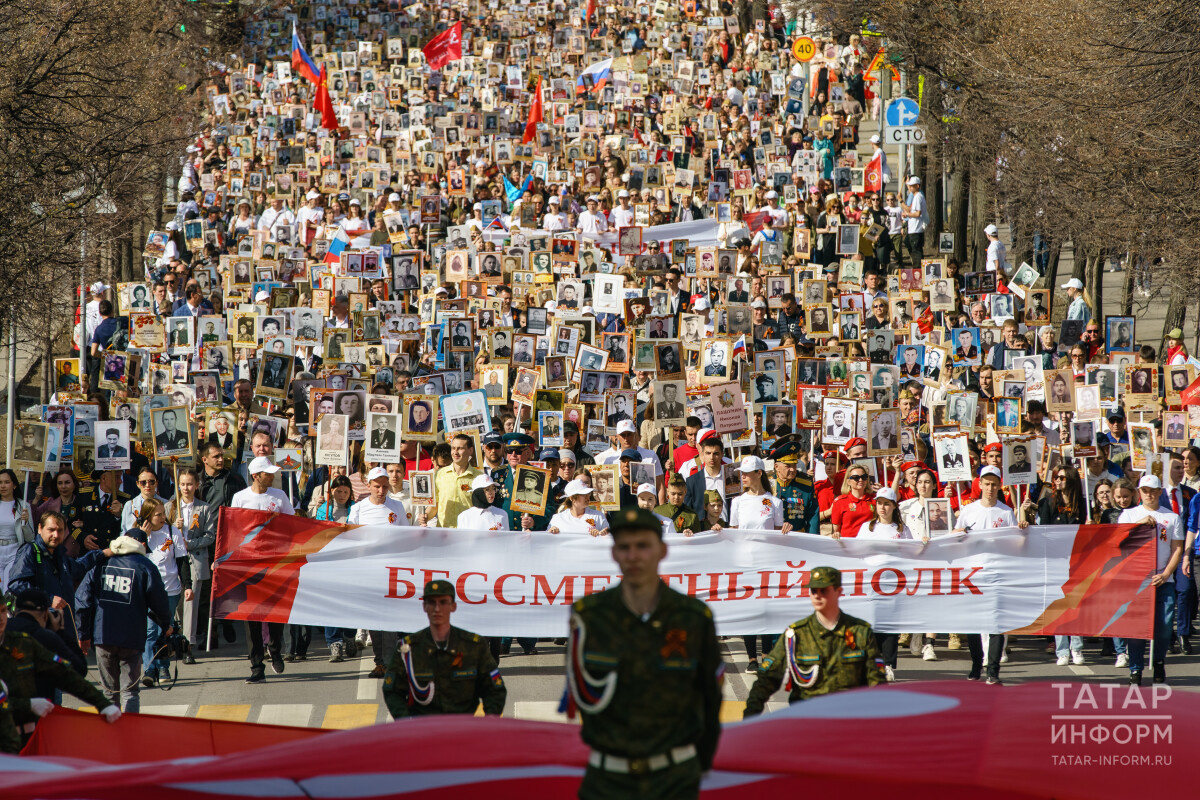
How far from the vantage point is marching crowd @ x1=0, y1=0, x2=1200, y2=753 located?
12.3m

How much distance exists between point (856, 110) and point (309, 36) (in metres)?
22.7

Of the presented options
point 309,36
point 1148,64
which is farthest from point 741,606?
point 309,36

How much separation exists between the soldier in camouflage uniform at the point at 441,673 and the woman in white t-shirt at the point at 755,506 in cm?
516

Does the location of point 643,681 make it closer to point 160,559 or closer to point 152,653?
point 152,653

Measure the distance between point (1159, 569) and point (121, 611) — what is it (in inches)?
311

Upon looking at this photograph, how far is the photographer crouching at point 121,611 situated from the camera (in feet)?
33.4

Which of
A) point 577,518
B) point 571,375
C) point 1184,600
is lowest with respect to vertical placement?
point 1184,600

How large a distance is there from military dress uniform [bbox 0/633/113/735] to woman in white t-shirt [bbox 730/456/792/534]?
20.2 feet

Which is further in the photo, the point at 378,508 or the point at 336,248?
the point at 336,248

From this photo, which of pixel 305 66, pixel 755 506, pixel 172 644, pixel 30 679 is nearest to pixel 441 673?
pixel 30 679

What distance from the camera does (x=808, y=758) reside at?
5.91 meters

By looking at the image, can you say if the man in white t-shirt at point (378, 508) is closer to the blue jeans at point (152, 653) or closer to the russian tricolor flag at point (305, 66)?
the blue jeans at point (152, 653)

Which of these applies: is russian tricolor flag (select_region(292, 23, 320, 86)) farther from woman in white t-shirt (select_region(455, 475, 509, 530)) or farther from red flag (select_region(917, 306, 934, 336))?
woman in white t-shirt (select_region(455, 475, 509, 530))

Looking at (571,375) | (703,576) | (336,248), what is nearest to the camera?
(703,576)
